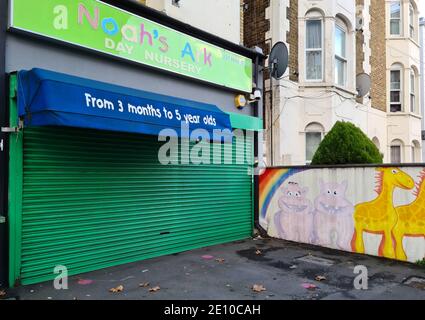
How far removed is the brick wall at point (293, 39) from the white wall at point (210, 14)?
1.98 metres

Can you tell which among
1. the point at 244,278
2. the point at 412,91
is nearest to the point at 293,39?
the point at 244,278

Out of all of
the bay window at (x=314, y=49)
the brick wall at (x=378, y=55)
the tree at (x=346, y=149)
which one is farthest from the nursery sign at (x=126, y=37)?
the brick wall at (x=378, y=55)

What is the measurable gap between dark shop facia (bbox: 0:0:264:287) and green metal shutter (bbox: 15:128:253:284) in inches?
0.7

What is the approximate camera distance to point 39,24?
18.1 ft

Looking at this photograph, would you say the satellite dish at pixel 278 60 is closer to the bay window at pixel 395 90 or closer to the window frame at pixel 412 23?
the bay window at pixel 395 90

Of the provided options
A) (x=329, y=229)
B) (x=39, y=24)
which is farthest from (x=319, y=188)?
(x=39, y=24)

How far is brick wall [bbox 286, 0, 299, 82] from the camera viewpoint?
37.0 feet

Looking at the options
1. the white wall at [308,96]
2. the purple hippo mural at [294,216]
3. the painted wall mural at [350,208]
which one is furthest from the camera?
the white wall at [308,96]

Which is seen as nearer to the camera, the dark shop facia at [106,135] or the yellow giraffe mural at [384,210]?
the dark shop facia at [106,135]

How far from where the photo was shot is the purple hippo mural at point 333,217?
7957 millimetres

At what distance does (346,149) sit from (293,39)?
14.8 ft

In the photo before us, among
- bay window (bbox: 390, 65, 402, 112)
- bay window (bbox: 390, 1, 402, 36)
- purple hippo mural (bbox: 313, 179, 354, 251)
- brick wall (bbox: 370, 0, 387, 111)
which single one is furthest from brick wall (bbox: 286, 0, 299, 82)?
bay window (bbox: 390, 1, 402, 36)

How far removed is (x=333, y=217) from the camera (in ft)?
26.8

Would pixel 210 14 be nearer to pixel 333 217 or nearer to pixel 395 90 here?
pixel 333 217
